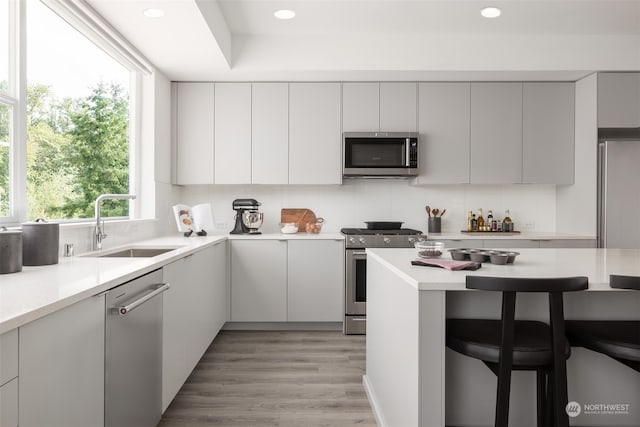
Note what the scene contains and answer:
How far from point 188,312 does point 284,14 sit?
2.26 meters

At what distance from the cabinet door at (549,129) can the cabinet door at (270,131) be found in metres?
2.25

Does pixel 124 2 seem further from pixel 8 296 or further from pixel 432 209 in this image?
pixel 432 209

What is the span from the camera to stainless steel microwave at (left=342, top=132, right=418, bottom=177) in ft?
12.7

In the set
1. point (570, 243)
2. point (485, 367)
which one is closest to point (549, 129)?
point (570, 243)

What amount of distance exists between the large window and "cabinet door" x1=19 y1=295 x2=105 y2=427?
4.08ft

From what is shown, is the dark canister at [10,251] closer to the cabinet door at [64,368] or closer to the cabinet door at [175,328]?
the cabinet door at [64,368]

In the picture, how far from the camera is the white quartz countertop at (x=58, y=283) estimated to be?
101cm

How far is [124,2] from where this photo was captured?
246 centimetres

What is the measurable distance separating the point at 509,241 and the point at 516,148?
91 cm

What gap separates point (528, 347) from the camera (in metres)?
1.37

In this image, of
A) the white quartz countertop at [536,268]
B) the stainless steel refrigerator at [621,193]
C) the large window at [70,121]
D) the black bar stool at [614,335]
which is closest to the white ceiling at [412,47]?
the large window at [70,121]

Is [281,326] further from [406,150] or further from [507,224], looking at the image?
[507,224]

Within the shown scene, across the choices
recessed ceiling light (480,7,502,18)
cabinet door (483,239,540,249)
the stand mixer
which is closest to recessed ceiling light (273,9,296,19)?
recessed ceiling light (480,7,502,18)

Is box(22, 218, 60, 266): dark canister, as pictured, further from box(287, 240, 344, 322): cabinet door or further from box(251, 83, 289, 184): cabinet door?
box(251, 83, 289, 184): cabinet door
